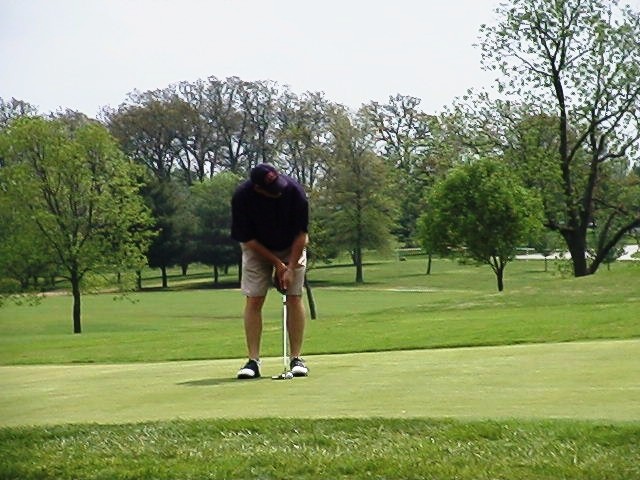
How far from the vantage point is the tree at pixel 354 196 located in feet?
207

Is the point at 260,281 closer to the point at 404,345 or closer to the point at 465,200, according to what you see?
the point at 404,345

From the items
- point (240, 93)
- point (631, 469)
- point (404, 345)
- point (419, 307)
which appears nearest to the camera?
point (631, 469)

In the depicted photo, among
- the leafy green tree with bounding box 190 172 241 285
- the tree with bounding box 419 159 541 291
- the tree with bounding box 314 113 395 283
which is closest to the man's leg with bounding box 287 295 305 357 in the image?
the tree with bounding box 419 159 541 291

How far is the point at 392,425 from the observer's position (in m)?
5.33

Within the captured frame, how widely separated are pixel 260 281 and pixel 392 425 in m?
3.24

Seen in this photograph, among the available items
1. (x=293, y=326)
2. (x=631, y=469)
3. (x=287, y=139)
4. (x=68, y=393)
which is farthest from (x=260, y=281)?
(x=287, y=139)

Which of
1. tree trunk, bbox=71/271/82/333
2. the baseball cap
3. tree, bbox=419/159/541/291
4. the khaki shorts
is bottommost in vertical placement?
tree trunk, bbox=71/271/82/333

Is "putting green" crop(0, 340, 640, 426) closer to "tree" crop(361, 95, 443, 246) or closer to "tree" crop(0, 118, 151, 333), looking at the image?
"tree" crop(0, 118, 151, 333)

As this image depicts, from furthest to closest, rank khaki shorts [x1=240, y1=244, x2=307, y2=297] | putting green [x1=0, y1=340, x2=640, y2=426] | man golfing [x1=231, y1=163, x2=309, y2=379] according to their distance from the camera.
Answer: khaki shorts [x1=240, y1=244, x2=307, y2=297] < man golfing [x1=231, y1=163, x2=309, y2=379] < putting green [x1=0, y1=340, x2=640, y2=426]

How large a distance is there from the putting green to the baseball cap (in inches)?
53.2

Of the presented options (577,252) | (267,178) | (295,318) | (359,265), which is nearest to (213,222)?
(359,265)

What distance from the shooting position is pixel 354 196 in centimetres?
6844

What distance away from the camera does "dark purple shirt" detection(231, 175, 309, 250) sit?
8.12m

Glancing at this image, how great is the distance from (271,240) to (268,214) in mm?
217
